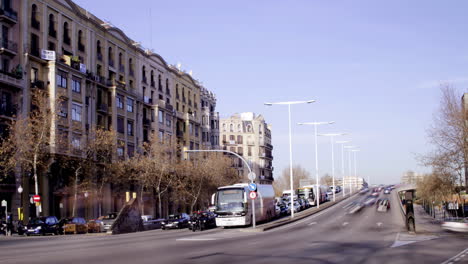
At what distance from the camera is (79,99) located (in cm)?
5656

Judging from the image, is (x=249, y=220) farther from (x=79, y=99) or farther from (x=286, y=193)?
(x=286, y=193)

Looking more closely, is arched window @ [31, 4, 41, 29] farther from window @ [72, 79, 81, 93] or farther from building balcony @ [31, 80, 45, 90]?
window @ [72, 79, 81, 93]

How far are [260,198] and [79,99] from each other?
24.0 m

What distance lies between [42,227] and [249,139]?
102638 millimetres

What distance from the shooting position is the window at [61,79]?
173 feet

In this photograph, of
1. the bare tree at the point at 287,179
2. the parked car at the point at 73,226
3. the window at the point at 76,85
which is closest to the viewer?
the parked car at the point at 73,226

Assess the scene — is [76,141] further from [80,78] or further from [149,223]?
[149,223]

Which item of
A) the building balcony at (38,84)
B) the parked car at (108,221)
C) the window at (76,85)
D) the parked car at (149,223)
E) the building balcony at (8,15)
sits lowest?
the parked car at (149,223)

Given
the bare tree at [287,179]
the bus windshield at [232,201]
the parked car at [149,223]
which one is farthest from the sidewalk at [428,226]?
the bare tree at [287,179]

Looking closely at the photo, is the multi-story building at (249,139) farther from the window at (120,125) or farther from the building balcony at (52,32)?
the building balcony at (52,32)

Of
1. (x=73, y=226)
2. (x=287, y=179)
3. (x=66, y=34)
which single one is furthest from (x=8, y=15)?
(x=287, y=179)

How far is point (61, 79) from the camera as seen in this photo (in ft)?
175

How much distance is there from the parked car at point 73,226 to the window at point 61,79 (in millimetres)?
14771

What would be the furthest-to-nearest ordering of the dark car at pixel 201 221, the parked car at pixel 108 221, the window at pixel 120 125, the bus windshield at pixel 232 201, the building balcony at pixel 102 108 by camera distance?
1. the window at pixel 120 125
2. the building balcony at pixel 102 108
3. the parked car at pixel 108 221
4. the dark car at pixel 201 221
5. the bus windshield at pixel 232 201
